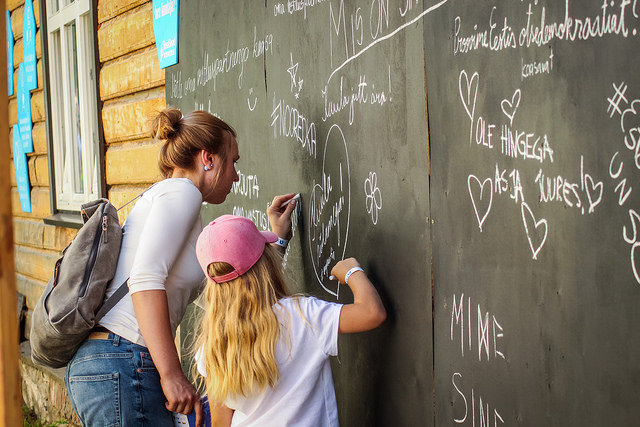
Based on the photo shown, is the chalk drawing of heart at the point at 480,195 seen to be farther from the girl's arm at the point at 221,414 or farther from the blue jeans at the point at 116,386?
the blue jeans at the point at 116,386

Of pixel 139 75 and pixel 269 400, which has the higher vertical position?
pixel 139 75

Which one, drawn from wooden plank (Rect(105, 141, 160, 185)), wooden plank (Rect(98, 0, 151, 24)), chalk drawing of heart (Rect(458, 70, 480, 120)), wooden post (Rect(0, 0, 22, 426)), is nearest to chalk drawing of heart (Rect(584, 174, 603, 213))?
chalk drawing of heart (Rect(458, 70, 480, 120))

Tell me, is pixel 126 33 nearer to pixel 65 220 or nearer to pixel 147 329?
pixel 65 220

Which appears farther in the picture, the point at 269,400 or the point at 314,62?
the point at 314,62

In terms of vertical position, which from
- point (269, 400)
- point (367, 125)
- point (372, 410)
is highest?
point (367, 125)

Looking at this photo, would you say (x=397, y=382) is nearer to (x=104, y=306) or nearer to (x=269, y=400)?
(x=269, y=400)

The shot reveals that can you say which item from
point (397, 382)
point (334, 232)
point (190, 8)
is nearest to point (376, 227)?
point (334, 232)

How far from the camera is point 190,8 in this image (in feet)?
14.2

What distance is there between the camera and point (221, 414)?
2473 mm

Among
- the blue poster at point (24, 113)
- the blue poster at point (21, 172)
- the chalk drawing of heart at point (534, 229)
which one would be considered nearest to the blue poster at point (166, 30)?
the chalk drawing of heart at point (534, 229)

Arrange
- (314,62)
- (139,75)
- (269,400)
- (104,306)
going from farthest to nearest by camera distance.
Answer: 1. (139,75)
2. (314,62)
3. (104,306)
4. (269,400)

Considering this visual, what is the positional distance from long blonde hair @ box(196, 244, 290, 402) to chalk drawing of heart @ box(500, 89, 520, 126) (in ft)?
3.09

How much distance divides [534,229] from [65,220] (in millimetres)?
5482

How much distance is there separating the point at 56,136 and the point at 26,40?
→ 4.49 feet
